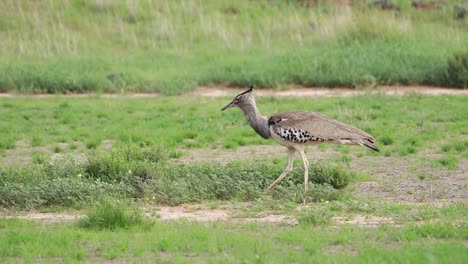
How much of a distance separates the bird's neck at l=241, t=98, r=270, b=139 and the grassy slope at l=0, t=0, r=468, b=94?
6998 millimetres

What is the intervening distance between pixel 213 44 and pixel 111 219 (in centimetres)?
1234

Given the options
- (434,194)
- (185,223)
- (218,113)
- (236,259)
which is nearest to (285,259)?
(236,259)

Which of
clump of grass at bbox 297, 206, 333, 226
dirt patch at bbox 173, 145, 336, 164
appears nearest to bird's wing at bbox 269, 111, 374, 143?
clump of grass at bbox 297, 206, 333, 226

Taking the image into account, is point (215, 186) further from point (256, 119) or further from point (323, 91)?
point (323, 91)

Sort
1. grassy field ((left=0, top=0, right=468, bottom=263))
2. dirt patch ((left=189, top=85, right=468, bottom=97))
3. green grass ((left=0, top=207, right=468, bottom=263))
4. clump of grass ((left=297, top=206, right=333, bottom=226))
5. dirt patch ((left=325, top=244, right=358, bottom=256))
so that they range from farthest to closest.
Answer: dirt patch ((left=189, top=85, right=468, bottom=97)) → clump of grass ((left=297, top=206, right=333, bottom=226)) → grassy field ((left=0, top=0, right=468, bottom=263)) → dirt patch ((left=325, top=244, right=358, bottom=256)) → green grass ((left=0, top=207, right=468, bottom=263))

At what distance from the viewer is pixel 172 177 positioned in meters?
9.71

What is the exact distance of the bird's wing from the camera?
9305mm

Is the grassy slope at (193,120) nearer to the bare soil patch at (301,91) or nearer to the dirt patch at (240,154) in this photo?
the dirt patch at (240,154)

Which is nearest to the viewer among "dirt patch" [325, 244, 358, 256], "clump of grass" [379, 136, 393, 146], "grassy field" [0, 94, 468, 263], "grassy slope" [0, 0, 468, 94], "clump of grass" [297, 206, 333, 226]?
"dirt patch" [325, 244, 358, 256]

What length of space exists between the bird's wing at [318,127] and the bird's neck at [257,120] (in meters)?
0.17

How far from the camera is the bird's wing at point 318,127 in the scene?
9.30m

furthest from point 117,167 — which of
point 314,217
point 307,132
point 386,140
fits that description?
point 386,140

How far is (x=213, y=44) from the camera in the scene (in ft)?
65.0

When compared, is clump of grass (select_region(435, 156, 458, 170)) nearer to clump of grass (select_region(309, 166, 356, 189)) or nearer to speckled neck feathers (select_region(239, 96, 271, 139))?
clump of grass (select_region(309, 166, 356, 189))
